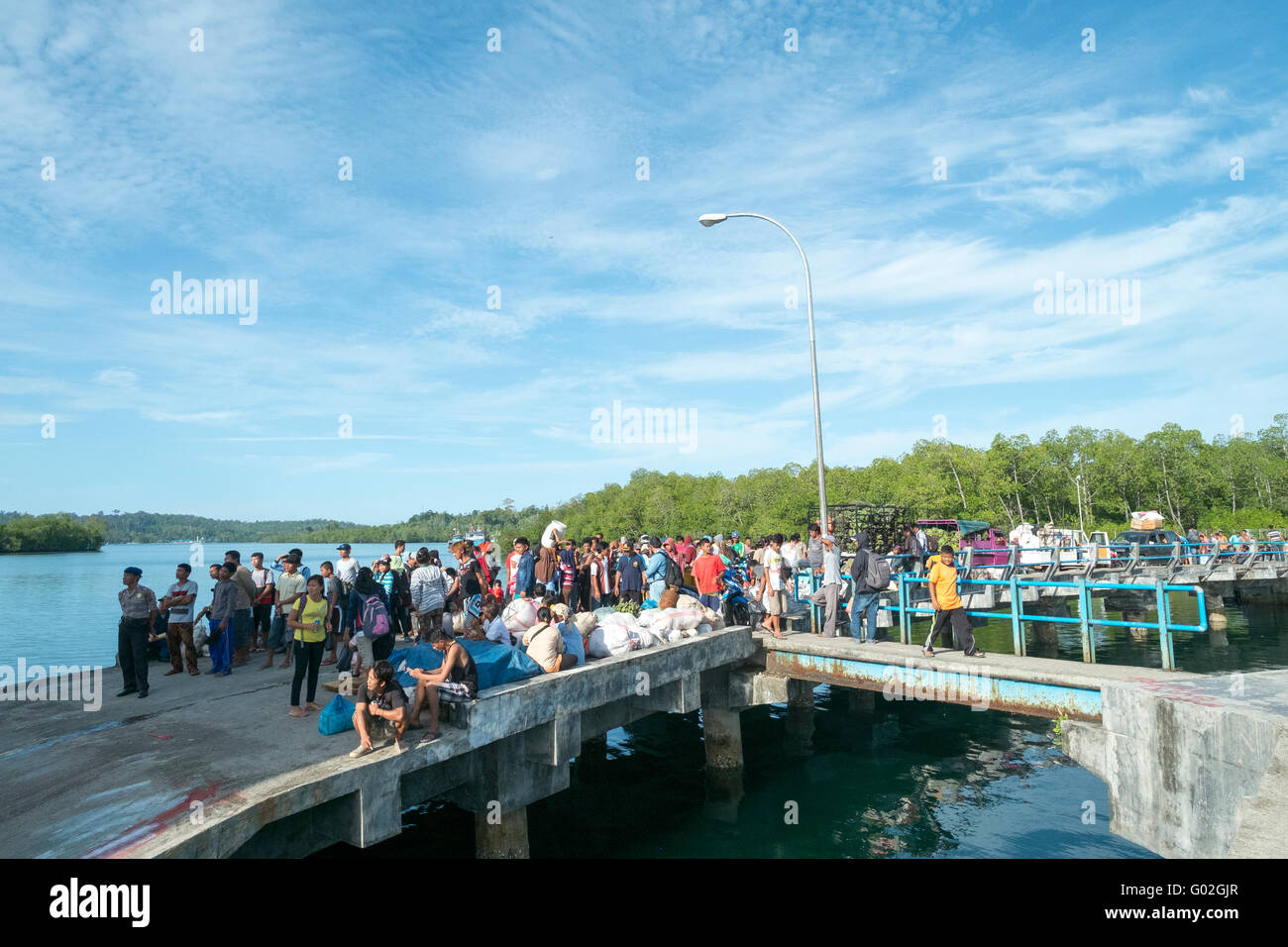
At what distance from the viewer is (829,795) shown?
40.5ft

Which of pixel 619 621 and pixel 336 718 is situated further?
pixel 619 621

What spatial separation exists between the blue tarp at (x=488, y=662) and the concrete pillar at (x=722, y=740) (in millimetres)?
5294

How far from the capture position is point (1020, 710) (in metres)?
9.60

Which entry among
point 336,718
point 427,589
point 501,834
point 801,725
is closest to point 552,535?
point 427,589

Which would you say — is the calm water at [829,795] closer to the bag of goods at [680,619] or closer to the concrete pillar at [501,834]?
the concrete pillar at [501,834]

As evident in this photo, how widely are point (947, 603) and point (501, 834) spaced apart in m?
6.94

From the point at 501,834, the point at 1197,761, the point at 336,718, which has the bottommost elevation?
the point at 501,834

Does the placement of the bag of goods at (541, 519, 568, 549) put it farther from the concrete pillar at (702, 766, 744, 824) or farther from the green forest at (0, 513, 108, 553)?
the green forest at (0, 513, 108, 553)

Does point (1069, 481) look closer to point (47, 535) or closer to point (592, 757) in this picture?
point (592, 757)

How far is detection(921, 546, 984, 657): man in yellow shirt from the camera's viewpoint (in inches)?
422

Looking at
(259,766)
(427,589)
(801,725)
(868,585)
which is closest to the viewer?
(259,766)

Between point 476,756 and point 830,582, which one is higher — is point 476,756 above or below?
below

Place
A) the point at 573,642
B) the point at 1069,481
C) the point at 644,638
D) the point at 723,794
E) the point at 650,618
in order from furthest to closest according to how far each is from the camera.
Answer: the point at 1069,481, the point at 723,794, the point at 650,618, the point at 644,638, the point at 573,642
